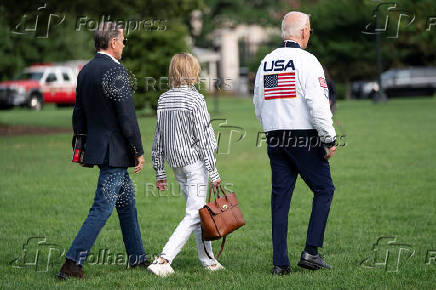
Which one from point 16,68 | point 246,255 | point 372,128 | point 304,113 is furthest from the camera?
point 16,68

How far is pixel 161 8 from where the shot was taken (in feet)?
84.7

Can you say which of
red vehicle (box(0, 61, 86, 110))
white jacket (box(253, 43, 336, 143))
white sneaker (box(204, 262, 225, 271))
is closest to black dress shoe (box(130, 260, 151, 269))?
white sneaker (box(204, 262, 225, 271))

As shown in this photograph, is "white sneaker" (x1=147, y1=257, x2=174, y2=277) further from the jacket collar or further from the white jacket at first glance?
the jacket collar

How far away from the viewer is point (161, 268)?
256 inches

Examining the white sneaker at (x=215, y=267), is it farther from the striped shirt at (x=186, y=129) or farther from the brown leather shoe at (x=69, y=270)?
the brown leather shoe at (x=69, y=270)

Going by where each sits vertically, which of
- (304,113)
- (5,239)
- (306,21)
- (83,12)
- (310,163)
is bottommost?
(5,239)

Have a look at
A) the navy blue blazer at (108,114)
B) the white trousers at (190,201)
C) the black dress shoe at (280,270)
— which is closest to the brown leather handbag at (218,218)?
the white trousers at (190,201)

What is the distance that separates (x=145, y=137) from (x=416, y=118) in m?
10.1

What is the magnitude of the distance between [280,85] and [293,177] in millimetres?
797

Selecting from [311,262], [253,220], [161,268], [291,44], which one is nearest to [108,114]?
[161,268]

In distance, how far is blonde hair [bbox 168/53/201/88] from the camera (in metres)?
6.41

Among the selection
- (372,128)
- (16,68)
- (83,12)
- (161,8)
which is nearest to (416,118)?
(372,128)

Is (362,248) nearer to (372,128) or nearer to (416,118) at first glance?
(372,128)

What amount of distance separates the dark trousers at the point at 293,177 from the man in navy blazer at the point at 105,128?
114 cm
